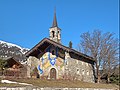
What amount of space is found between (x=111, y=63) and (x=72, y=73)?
9.68 metres

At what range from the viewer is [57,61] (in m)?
36.5

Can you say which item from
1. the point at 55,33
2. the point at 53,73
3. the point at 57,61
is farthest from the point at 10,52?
the point at 57,61

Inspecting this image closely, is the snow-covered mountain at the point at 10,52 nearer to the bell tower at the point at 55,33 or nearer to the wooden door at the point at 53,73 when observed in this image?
the bell tower at the point at 55,33

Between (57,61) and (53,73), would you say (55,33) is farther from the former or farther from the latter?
(53,73)

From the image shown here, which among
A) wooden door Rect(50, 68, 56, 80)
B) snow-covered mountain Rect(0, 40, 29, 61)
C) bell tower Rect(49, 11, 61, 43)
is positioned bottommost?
wooden door Rect(50, 68, 56, 80)

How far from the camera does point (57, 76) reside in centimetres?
3628

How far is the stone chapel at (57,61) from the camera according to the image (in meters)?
34.4

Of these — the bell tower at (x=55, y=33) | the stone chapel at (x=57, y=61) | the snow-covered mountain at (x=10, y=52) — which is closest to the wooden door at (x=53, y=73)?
the stone chapel at (x=57, y=61)

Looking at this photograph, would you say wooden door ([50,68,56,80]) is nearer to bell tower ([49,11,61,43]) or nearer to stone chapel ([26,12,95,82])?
stone chapel ([26,12,95,82])

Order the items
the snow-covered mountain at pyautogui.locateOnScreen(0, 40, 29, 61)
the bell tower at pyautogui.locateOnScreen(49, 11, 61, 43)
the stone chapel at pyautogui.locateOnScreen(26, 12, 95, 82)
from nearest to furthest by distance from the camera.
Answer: the stone chapel at pyautogui.locateOnScreen(26, 12, 95, 82) → the bell tower at pyautogui.locateOnScreen(49, 11, 61, 43) → the snow-covered mountain at pyautogui.locateOnScreen(0, 40, 29, 61)

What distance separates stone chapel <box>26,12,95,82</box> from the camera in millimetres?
34375

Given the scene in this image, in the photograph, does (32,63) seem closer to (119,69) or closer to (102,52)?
(102,52)

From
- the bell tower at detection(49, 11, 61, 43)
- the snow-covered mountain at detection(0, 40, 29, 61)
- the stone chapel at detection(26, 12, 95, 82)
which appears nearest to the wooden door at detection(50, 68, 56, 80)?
the stone chapel at detection(26, 12, 95, 82)

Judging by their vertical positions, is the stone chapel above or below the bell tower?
below
